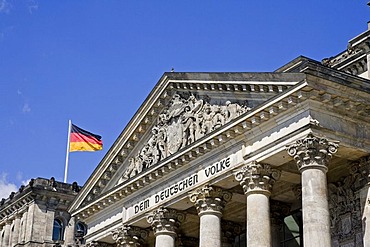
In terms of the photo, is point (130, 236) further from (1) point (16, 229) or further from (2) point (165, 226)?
(1) point (16, 229)

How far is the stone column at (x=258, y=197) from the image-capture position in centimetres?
3525

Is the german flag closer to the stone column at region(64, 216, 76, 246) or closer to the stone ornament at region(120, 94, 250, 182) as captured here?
the stone column at region(64, 216, 76, 246)

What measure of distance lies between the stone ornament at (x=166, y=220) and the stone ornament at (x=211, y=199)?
10.9 ft

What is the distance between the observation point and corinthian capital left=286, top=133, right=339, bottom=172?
33688 millimetres

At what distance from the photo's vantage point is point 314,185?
3328cm

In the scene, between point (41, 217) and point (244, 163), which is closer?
point (244, 163)

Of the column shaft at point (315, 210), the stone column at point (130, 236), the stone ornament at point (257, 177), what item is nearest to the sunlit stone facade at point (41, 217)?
the stone column at point (130, 236)

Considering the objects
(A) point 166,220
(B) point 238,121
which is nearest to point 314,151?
(B) point 238,121

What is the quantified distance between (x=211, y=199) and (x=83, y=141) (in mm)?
31082

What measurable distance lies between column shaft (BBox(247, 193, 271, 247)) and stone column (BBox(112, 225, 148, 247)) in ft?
38.2

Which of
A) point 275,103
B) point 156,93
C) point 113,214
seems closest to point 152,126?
point 156,93

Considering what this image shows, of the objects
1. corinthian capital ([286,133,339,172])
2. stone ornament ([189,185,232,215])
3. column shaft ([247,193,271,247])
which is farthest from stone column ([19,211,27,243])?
corinthian capital ([286,133,339,172])

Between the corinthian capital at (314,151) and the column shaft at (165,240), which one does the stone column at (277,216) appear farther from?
the corinthian capital at (314,151)

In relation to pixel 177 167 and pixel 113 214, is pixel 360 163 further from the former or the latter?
pixel 113 214
